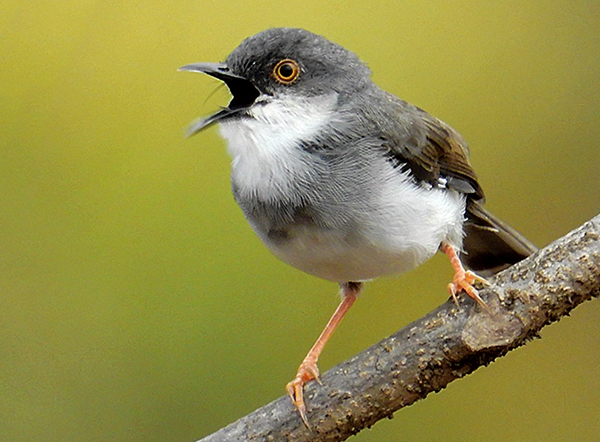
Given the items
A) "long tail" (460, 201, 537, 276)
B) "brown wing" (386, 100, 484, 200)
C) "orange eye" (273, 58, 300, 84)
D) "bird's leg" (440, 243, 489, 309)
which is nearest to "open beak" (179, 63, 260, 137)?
"orange eye" (273, 58, 300, 84)

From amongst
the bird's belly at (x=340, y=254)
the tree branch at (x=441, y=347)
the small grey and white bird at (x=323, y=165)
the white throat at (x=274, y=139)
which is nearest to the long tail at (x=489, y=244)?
the small grey and white bird at (x=323, y=165)

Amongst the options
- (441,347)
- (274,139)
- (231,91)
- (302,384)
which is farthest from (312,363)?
(231,91)

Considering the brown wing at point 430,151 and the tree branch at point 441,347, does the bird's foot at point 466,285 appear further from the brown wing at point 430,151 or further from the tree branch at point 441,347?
the brown wing at point 430,151

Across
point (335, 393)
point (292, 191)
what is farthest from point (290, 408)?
point (292, 191)

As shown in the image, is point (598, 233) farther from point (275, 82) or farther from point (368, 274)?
point (275, 82)

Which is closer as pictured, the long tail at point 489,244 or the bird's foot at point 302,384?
the bird's foot at point 302,384

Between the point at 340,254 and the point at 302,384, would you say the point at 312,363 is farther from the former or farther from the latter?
the point at 340,254

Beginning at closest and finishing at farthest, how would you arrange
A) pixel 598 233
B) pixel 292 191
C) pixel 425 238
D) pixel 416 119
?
1. pixel 598 233
2. pixel 292 191
3. pixel 425 238
4. pixel 416 119
